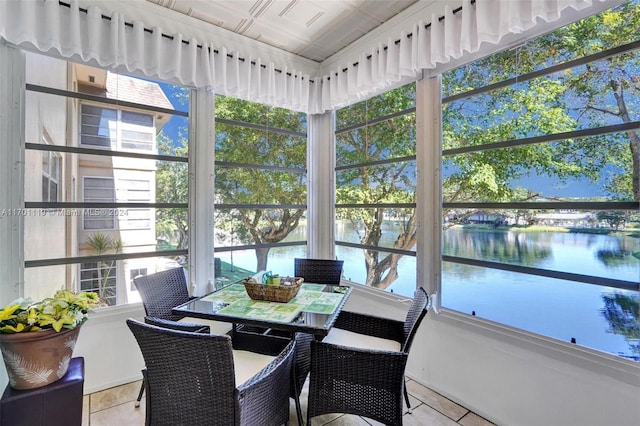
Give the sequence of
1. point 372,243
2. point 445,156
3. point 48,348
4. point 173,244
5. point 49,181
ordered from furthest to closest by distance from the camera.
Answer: point 372,243 → point 173,244 → point 445,156 → point 49,181 → point 48,348

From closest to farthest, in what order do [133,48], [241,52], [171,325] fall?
1. [171,325]
2. [133,48]
3. [241,52]

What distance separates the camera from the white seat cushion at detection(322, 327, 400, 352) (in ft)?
6.01

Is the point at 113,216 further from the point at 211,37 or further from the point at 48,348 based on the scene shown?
the point at 211,37

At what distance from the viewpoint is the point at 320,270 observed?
261cm

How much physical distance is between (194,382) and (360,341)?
1.07 meters

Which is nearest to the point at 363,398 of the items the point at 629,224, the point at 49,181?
the point at 629,224

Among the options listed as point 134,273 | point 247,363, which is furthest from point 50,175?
point 247,363

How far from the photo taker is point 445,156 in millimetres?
2230

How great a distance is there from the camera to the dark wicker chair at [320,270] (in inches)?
101

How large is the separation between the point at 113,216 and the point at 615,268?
322cm

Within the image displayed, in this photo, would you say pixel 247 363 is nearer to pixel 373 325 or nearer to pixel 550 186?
pixel 373 325

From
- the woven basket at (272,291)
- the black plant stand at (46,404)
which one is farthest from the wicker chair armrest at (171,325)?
the black plant stand at (46,404)

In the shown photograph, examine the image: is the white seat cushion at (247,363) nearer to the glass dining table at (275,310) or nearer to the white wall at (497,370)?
the glass dining table at (275,310)

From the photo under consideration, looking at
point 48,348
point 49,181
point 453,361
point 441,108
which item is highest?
point 441,108
